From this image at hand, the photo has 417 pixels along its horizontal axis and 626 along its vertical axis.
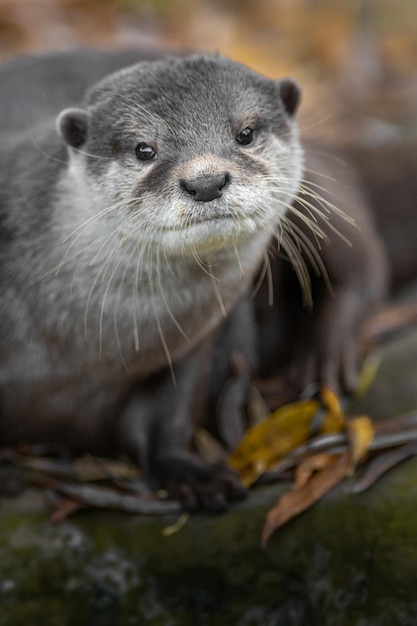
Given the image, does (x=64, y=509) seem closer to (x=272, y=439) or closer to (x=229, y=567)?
(x=229, y=567)

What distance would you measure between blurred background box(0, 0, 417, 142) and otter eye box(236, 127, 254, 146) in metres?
2.18

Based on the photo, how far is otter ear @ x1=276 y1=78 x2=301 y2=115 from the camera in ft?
7.38

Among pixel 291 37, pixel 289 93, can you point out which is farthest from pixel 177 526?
pixel 291 37

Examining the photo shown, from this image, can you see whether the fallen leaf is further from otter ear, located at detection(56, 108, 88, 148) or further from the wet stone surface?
otter ear, located at detection(56, 108, 88, 148)

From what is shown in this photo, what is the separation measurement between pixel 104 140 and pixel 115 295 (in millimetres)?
341

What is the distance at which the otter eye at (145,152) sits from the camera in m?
2.04

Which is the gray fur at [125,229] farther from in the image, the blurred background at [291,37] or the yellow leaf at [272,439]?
the blurred background at [291,37]

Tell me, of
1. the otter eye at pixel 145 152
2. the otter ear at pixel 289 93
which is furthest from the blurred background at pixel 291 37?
the otter eye at pixel 145 152

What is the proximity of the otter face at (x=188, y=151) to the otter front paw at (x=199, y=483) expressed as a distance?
1.88 ft

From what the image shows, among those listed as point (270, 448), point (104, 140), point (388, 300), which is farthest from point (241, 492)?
point (388, 300)

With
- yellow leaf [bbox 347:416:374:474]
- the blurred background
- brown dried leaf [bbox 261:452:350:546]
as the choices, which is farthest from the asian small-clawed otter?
the blurred background

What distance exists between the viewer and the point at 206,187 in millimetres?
1850

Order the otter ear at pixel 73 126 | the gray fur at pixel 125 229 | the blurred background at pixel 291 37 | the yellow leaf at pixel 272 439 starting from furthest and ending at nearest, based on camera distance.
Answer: the blurred background at pixel 291 37, the yellow leaf at pixel 272 439, the otter ear at pixel 73 126, the gray fur at pixel 125 229

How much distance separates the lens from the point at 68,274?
2248 millimetres
